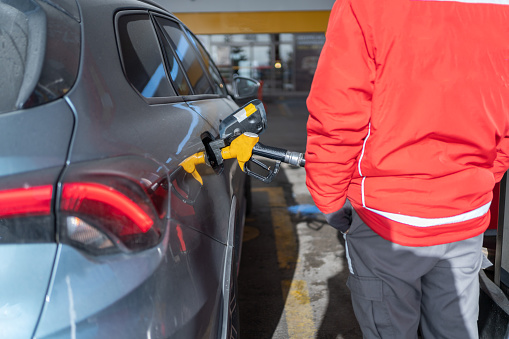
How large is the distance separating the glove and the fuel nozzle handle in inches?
9.3

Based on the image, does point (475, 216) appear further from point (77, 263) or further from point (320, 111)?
point (77, 263)

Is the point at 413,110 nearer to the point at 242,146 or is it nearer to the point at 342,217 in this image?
the point at 342,217

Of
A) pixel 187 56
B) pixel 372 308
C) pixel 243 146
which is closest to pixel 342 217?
pixel 372 308

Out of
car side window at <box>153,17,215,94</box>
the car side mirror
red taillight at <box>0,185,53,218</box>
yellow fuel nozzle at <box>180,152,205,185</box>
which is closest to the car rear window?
red taillight at <box>0,185,53,218</box>

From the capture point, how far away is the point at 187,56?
2.71 m

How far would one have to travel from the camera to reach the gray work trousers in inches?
60.6

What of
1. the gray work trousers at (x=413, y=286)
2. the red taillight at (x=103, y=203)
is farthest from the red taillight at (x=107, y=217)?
the gray work trousers at (x=413, y=286)

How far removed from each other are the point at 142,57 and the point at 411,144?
3.40 ft

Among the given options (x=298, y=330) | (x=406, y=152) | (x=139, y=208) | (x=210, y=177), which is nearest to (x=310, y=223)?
(x=298, y=330)

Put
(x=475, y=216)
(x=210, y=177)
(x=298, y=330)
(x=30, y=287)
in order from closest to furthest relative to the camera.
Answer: (x=30, y=287), (x=475, y=216), (x=210, y=177), (x=298, y=330)

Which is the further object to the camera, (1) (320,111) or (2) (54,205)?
(1) (320,111)

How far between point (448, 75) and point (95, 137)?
39.8 inches

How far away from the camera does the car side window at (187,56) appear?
2475 millimetres

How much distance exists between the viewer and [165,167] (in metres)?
1.36
